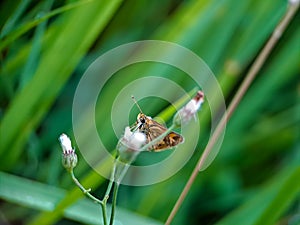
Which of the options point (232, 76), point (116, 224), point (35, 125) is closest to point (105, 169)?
point (116, 224)

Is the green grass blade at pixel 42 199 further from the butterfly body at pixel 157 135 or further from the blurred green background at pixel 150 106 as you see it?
the butterfly body at pixel 157 135

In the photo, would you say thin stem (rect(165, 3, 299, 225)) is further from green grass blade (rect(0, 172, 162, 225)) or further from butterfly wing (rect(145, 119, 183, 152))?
green grass blade (rect(0, 172, 162, 225))

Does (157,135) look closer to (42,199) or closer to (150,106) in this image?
(42,199)

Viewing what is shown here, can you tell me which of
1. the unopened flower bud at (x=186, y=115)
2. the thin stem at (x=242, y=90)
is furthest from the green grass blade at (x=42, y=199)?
the unopened flower bud at (x=186, y=115)

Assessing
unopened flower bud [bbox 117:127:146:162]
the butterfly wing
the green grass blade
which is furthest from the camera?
the green grass blade

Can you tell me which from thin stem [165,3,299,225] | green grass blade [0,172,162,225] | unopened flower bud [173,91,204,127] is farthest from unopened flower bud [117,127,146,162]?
green grass blade [0,172,162,225]

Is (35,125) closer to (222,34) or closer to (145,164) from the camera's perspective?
(145,164)
